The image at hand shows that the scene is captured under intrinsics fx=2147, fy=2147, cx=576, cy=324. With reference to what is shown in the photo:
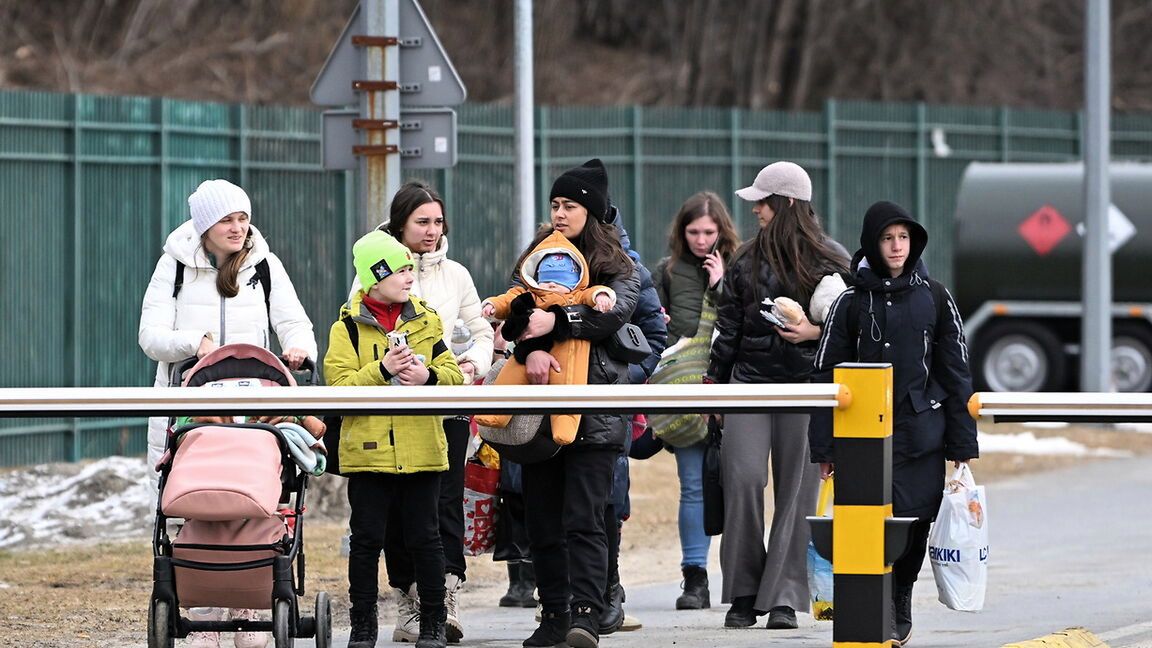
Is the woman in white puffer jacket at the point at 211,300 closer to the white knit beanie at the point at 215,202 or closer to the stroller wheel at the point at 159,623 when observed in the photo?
the white knit beanie at the point at 215,202

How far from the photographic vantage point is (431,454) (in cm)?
769

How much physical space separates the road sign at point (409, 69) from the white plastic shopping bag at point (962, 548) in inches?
162

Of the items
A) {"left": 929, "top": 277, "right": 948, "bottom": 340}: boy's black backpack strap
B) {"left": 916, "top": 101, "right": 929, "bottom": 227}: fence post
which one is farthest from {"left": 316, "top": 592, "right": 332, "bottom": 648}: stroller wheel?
{"left": 916, "top": 101, "right": 929, "bottom": 227}: fence post

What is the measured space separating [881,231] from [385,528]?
213 centimetres

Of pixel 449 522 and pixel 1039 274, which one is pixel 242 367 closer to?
pixel 449 522

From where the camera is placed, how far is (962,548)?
7641 mm

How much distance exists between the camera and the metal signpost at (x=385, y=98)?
10773 millimetres

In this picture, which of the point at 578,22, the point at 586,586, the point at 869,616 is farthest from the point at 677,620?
the point at 578,22

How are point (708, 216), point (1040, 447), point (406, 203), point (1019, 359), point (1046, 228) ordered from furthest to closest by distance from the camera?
point (1019, 359) → point (1046, 228) → point (1040, 447) → point (708, 216) → point (406, 203)

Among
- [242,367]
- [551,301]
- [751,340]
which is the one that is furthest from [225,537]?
[751,340]

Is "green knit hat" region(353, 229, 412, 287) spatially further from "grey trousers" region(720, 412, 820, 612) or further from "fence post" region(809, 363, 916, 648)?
"fence post" region(809, 363, 916, 648)

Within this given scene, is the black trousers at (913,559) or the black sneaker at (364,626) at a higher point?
the black trousers at (913,559)

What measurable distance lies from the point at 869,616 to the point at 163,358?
3212mm

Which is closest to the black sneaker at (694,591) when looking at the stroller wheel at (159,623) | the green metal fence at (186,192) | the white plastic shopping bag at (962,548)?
the white plastic shopping bag at (962,548)
